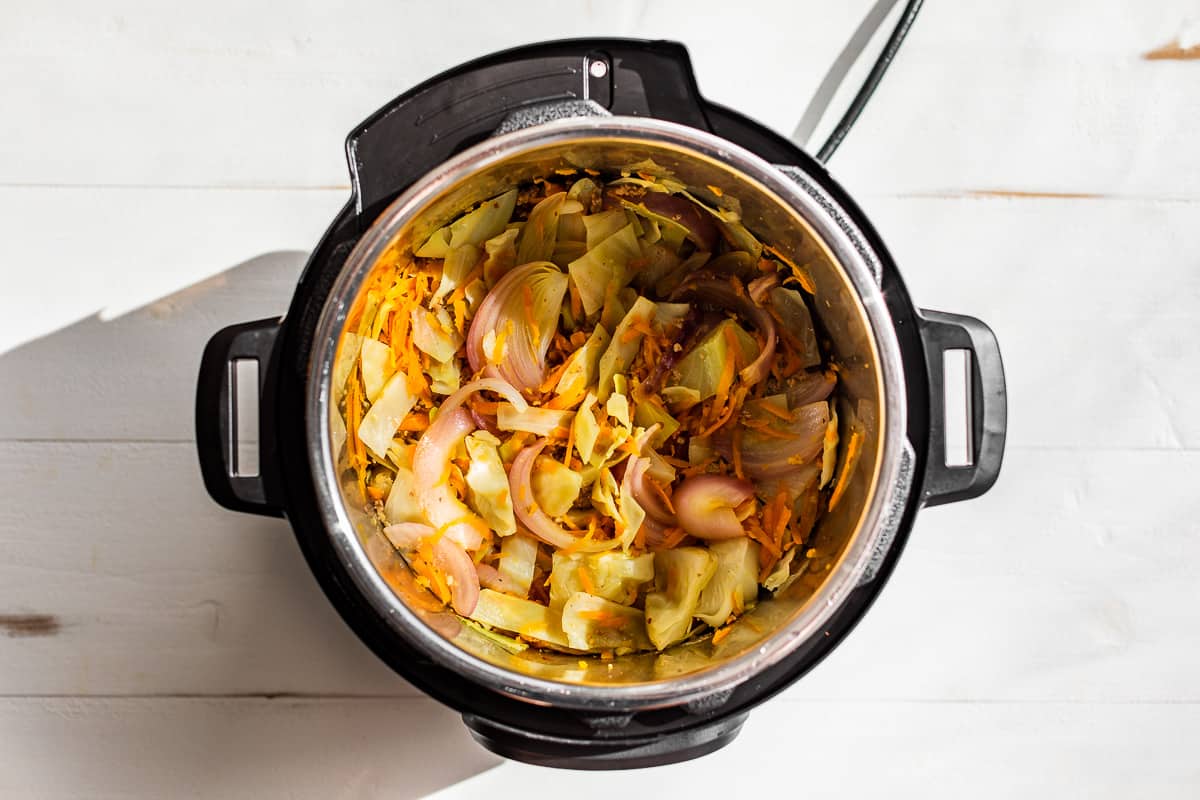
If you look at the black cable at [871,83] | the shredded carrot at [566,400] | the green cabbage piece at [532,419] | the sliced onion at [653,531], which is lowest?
the sliced onion at [653,531]

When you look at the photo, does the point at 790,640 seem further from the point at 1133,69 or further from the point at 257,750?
the point at 1133,69

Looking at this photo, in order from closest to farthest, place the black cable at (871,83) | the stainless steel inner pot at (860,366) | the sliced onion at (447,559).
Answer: the stainless steel inner pot at (860,366) < the sliced onion at (447,559) < the black cable at (871,83)

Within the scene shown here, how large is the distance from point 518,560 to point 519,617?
46mm

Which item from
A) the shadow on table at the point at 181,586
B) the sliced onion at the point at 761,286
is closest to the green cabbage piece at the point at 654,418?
the sliced onion at the point at 761,286

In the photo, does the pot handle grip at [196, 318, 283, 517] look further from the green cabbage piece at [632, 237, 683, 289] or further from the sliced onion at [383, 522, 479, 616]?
the green cabbage piece at [632, 237, 683, 289]

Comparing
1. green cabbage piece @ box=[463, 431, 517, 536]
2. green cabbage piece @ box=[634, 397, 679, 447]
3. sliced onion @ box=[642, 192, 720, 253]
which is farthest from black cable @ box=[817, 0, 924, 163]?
green cabbage piece @ box=[463, 431, 517, 536]

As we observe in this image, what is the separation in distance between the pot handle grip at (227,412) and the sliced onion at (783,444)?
1.13 feet

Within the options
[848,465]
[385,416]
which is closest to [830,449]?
[848,465]

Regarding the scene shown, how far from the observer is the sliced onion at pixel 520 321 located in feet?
2.35

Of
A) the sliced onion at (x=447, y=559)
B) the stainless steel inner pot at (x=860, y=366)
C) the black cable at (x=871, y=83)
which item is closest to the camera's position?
the stainless steel inner pot at (x=860, y=366)

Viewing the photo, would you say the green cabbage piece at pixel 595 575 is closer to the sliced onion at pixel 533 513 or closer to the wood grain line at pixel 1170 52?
the sliced onion at pixel 533 513

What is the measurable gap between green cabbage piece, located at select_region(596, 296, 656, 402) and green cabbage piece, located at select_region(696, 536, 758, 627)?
0.16m

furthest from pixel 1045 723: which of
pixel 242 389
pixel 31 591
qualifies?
pixel 31 591

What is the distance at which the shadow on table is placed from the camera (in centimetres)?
83
